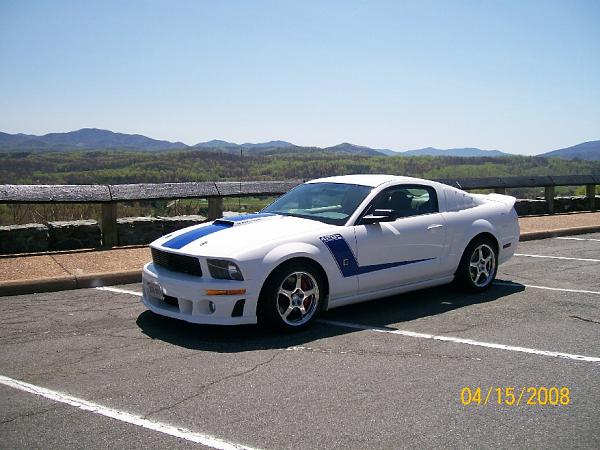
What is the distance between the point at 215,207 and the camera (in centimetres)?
1174

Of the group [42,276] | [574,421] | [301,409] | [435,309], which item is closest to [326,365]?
[301,409]

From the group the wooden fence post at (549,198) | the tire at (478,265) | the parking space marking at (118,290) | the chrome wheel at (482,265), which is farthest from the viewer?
the wooden fence post at (549,198)

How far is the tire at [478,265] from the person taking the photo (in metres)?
7.48

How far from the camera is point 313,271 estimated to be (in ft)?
19.7

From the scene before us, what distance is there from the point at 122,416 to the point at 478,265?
499 centimetres

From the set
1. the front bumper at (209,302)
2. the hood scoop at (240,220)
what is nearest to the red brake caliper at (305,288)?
the front bumper at (209,302)

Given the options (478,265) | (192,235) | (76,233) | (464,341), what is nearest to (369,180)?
(478,265)

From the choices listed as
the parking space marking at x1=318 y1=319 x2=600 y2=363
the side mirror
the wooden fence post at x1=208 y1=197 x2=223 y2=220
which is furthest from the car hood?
the wooden fence post at x1=208 y1=197 x2=223 y2=220

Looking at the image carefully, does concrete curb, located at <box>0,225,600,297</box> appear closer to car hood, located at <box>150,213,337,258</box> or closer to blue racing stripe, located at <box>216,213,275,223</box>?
car hood, located at <box>150,213,337,258</box>

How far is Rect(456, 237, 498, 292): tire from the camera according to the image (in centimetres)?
748

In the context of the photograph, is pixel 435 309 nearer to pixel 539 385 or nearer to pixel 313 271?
pixel 313 271

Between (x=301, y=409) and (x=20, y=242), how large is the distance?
7216 millimetres

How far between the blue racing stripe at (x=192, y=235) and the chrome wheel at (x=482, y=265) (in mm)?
3071

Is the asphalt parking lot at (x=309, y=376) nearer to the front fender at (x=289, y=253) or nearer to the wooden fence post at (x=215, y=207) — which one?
the front fender at (x=289, y=253)
